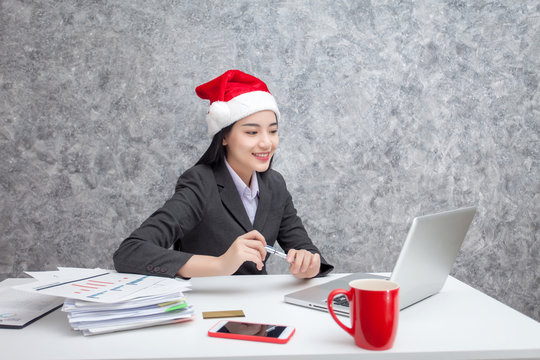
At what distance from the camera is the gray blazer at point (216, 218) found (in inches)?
54.9

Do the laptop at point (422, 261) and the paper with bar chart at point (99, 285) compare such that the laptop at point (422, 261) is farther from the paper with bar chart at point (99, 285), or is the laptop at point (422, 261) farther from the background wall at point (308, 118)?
the background wall at point (308, 118)

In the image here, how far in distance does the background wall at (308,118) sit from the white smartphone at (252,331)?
4.79 feet

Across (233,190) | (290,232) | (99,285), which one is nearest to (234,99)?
(233,190)

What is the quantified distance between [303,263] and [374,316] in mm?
459

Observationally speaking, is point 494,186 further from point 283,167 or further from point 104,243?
point 104,243

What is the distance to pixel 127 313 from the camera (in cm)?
88

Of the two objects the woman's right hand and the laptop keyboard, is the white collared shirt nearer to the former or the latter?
the woman's right hand

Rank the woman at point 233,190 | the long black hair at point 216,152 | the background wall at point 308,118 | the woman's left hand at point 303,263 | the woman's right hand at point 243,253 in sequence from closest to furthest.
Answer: the woman's right hand at point 243,253, the woman's left hand at point 303,263, the woman at point 233,190, the long black hair at point 216,152, the background wall at point 308,118

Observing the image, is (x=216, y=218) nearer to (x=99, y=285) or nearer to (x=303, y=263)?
(x=303, y=263)

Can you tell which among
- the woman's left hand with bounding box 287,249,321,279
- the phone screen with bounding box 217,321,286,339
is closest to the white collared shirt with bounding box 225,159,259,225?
the woman's left hand with bounding box 287,249,321,279

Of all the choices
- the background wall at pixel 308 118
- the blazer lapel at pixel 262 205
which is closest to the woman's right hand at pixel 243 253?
the blazer lapel at pixel 262 205

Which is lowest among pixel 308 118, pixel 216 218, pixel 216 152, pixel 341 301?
pixel 341 301

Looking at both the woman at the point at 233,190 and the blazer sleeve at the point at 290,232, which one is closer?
the woman at the point at 233,190

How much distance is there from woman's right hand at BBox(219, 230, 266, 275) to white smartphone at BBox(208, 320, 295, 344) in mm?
229
